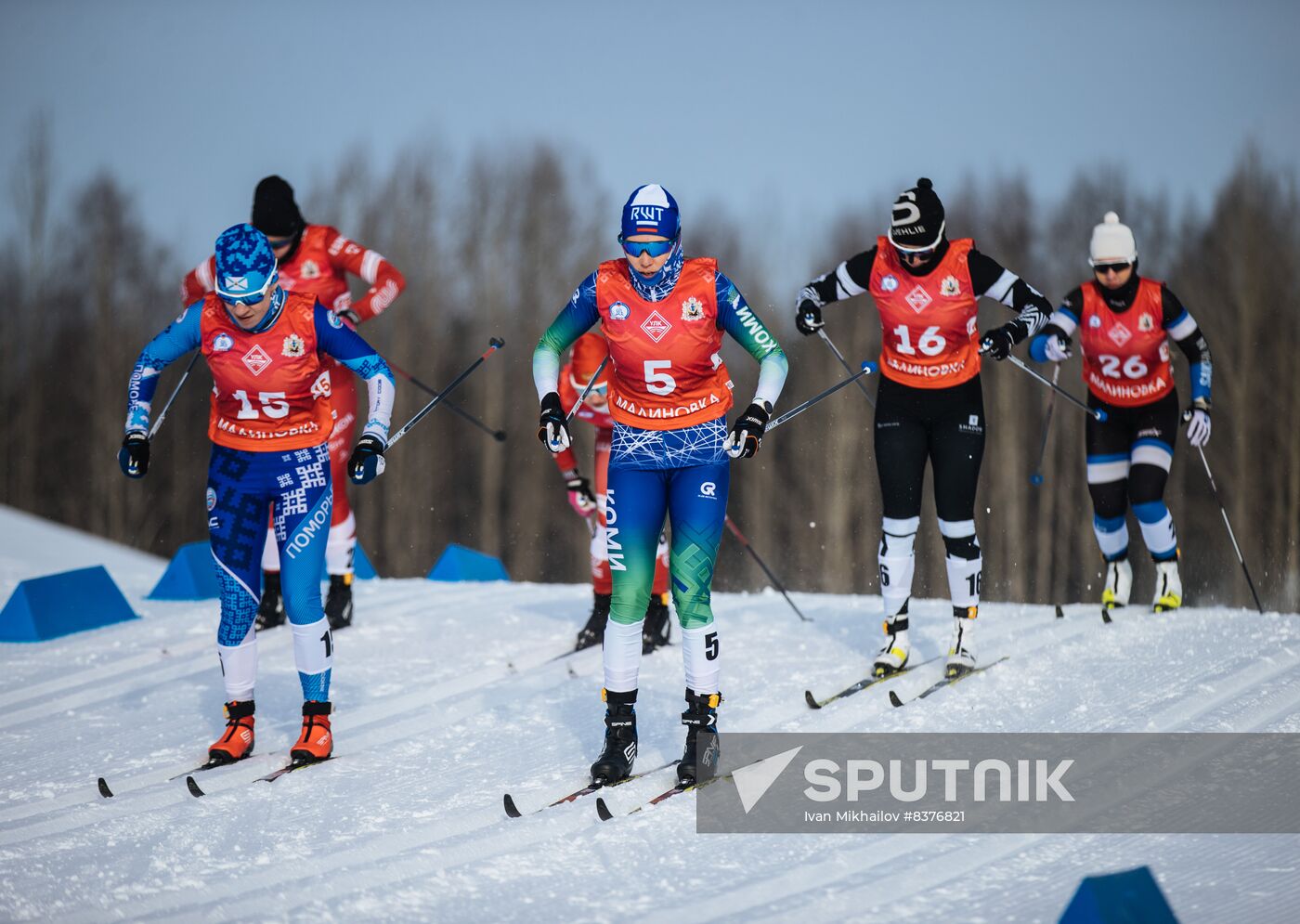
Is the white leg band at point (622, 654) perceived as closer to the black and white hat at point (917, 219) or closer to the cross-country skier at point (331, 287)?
the black and white hat at point (917, 219)

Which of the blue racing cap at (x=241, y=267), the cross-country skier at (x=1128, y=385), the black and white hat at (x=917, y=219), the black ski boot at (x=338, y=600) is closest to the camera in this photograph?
the blue racing cap at (x=241, y=267)

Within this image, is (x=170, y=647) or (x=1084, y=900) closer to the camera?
(x=1084, y=900)

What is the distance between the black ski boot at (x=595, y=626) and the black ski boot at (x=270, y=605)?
174 centimetres

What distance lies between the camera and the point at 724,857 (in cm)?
375

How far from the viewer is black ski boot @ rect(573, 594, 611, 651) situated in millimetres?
6613

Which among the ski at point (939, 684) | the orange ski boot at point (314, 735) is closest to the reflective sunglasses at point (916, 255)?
the ski at point (939, 684)

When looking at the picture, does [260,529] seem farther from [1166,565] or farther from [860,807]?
[1166,565]

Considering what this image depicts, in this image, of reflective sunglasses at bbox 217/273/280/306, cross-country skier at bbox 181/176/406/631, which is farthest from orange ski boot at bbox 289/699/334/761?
cross-country skier at bbox 181/176/406/631

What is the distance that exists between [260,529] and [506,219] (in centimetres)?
2292

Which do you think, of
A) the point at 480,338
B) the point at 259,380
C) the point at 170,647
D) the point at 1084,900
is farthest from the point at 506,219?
the point at 1084,900

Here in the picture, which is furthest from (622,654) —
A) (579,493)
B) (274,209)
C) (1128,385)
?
(1128,385)

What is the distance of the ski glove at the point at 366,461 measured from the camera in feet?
15.2

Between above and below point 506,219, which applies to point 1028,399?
below

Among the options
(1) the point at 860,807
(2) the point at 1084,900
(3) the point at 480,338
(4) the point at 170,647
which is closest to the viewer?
(2) the point at 1084,900
